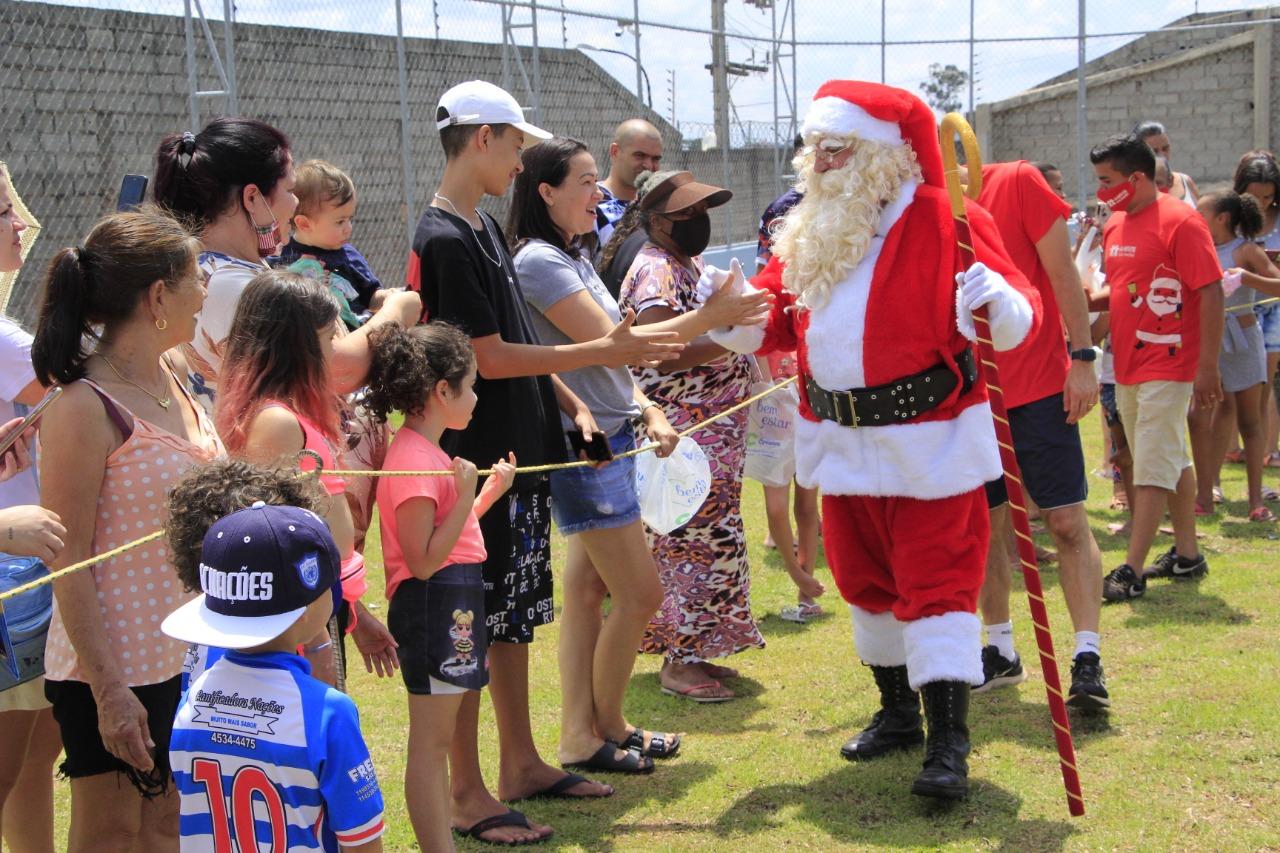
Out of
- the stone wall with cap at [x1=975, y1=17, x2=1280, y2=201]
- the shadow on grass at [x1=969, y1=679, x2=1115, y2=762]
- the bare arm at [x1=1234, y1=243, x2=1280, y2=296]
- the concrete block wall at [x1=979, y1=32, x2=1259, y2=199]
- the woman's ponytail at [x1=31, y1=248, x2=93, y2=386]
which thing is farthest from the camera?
the concrete block wall at [x1=979, y1=32, x2=1259, y2=199]

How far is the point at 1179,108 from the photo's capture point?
19641 millimetres

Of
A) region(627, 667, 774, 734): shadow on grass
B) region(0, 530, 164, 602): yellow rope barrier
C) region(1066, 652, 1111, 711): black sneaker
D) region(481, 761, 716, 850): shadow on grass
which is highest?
region(0, 530, 164, 602): yellow rope barrier

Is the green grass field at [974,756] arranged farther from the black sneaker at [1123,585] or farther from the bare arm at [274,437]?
the bare arm at [274,437]

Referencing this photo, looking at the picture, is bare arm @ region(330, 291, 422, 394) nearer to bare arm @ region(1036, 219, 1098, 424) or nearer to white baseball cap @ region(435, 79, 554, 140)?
white baseball cap @ region(435, 79, 554, 140)

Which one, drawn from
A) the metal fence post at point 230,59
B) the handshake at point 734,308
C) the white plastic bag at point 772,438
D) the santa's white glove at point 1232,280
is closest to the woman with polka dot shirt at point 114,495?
the handshake at point 734,308

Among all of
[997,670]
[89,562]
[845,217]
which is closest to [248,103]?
[845,217]

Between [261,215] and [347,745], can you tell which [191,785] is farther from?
[261,215]

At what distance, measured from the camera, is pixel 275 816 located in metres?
2.15

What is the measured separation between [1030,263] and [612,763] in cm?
255

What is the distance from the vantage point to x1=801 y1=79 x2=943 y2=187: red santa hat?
155 inches

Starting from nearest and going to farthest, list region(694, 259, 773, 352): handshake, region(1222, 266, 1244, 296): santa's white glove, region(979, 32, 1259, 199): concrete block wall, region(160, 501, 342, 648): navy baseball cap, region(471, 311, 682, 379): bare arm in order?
region(160, 501, 342, 648): navy baseball cap
region(471, 311, 682, 379): bare arm
region(694, 259, 773, 352): handshake
region(1222, 266, 1244, 296): santa's white glove
region(979, 32, 1259, 199): concrete block wall

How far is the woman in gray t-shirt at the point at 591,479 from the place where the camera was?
4020 mm

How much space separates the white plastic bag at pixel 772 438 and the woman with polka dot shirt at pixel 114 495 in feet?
11.3

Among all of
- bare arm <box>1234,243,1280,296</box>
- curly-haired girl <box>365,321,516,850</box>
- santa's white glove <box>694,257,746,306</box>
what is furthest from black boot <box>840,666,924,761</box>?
bare arm <box>1234,243,1280,296</box>
